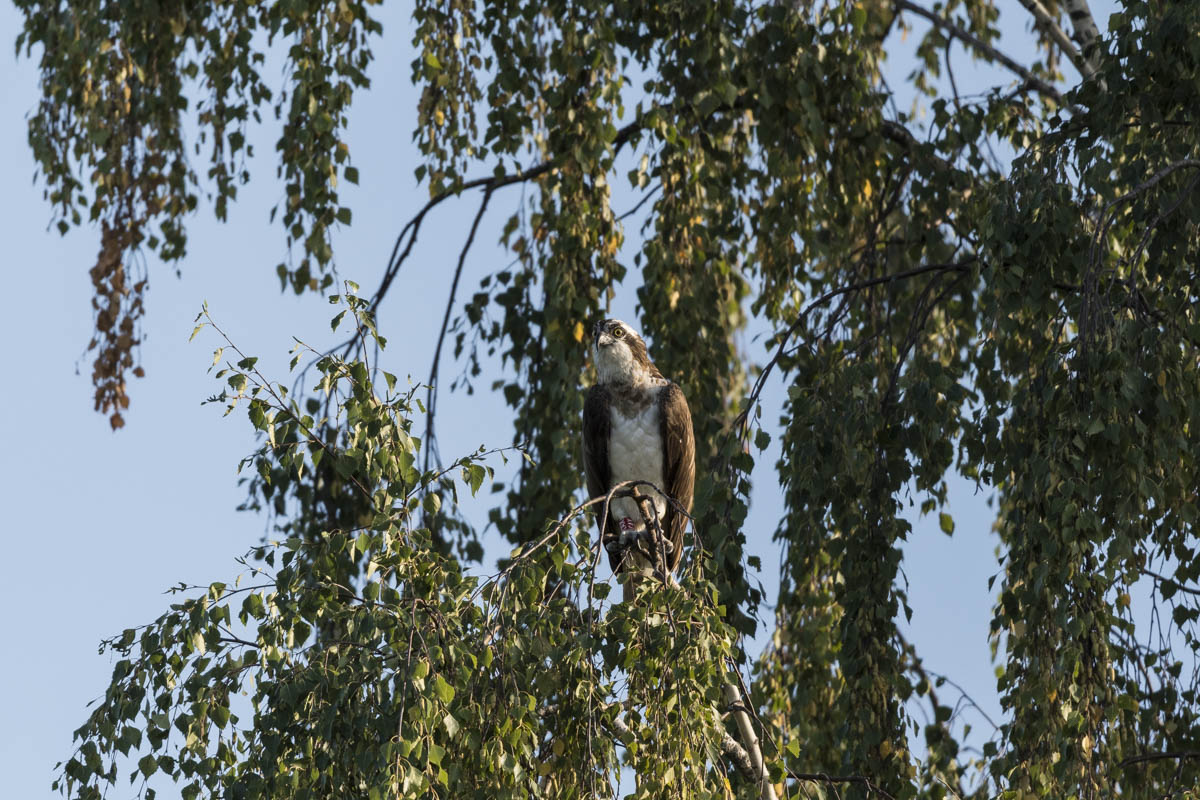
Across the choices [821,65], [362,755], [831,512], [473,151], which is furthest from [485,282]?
[362,755]

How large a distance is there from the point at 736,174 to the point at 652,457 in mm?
1313

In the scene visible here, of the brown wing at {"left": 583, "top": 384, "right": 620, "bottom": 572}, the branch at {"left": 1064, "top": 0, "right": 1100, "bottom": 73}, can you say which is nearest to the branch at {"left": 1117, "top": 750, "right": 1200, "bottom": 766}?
the brown wing at {"left": 583, "top": 384, "right": 620, "bottom": 572}

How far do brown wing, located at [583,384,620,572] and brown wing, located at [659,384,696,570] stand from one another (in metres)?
A: 0.19

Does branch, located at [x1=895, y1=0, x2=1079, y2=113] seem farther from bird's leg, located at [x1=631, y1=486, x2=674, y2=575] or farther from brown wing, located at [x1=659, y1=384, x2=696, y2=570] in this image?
bird's leg, located at [x1=631, y1=486, x2=674, y2=575]

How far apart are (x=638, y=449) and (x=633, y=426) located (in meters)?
0.08

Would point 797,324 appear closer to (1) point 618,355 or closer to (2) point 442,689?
(1) point 618,355

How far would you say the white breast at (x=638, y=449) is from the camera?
16.3 ft

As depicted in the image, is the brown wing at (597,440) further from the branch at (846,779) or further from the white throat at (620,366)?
the branch at (846,779)

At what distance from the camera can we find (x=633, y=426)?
498 cm

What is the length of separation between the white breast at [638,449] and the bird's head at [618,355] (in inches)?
4.1

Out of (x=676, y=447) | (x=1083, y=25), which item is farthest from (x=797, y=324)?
(x=1083, y=25)

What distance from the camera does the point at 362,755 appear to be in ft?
8.64

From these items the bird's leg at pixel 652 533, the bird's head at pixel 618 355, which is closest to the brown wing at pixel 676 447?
the bird's head at pixel 618 355

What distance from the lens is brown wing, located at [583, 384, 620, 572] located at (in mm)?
5039
